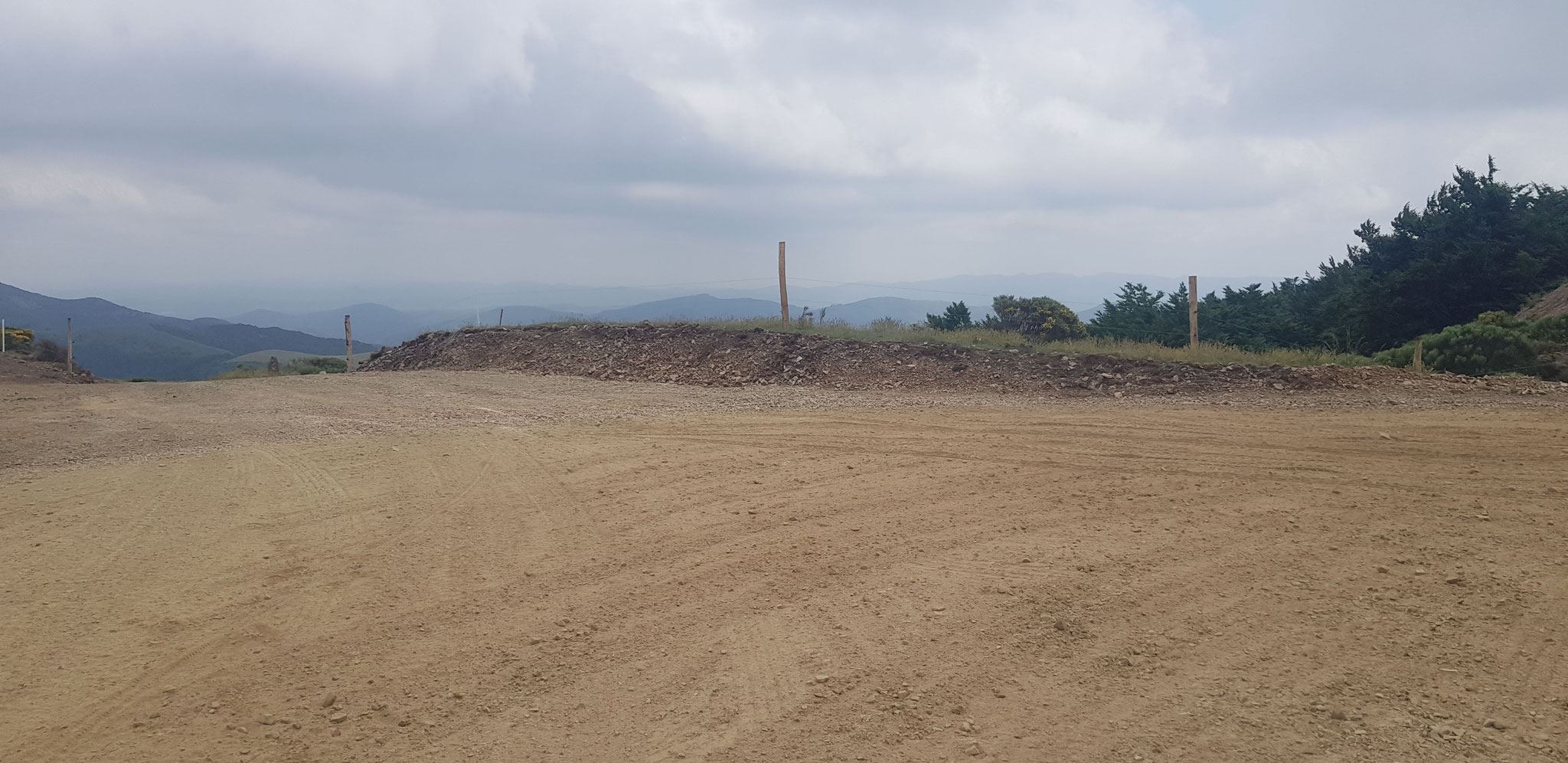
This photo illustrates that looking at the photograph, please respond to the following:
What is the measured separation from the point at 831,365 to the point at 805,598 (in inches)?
402

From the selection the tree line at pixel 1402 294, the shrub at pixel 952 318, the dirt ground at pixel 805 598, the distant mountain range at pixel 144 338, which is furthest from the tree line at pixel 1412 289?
the distant mountain range at pixel 144 338

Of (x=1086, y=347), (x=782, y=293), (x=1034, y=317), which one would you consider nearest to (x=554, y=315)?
(x=782, y=293)

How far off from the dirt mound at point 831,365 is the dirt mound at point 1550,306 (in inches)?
290

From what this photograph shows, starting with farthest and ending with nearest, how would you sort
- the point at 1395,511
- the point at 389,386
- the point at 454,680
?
the point at 389,386, the point at 1395,511, the point at 454,680

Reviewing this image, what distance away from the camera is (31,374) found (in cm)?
1961

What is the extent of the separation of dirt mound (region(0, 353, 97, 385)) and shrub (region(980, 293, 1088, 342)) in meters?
23.4

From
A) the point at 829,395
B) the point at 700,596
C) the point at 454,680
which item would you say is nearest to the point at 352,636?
the point at 454,680

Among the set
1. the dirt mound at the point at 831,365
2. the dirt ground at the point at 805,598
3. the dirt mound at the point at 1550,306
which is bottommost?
the dirt ground at the point at 805,598

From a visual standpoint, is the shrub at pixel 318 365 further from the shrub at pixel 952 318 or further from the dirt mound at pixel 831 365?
the shrub at pixel 952 318

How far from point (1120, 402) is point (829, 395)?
4.01m

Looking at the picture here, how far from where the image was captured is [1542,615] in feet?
14.1

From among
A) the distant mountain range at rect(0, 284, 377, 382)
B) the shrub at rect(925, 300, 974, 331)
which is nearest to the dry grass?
the shrub at rect(925, 300, 974, 331)

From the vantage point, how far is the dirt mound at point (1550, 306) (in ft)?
53.5

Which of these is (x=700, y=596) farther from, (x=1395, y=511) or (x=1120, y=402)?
(x=1120, y=402)
